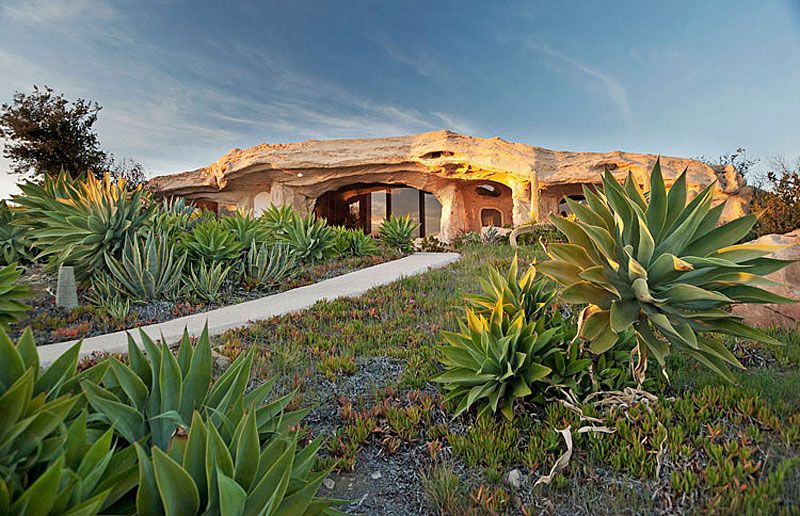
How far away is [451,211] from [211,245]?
13.5m

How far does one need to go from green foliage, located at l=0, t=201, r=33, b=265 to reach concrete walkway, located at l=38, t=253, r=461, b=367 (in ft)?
10.9

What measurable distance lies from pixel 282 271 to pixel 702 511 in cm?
606

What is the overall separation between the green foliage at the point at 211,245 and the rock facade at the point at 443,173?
10562 millimetres

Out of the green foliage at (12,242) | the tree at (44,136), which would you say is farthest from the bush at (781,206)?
the tree at (44,136)

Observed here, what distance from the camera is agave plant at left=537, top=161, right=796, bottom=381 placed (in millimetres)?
1923

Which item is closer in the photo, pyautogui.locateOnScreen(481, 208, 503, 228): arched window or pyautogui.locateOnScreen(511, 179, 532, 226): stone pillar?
pyautogui.locateOnScreen(511, 179, 532, 226): stone pillar

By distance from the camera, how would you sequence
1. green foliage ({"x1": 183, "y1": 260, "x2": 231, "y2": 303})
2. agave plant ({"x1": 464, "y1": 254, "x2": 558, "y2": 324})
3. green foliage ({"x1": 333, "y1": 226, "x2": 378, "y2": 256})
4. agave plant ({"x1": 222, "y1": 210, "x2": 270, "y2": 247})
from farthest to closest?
green foliage ({"x1": 333, "y1": 226, "x2": 378, "y2": 256}) → agave plant ({"x1": 222, "y1": 210, "x2": 270, "y2": 247}) → green foliage ({"x1": 183, "y1": 260, "x2": 231, "y2": 303}) → agave plant ({"x1": 464, "y1": 254, "x2": 558, "y2": 324})

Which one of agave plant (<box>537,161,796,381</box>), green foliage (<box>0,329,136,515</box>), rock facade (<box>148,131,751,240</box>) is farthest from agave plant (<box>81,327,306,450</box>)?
rock facade (<box>148,131,751,240</box>)

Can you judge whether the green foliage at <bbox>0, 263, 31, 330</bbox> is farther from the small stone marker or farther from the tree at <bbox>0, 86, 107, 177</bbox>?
the tree at <bbox>0, 86, 107, 177</bbox>

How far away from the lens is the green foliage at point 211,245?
20.8 ft

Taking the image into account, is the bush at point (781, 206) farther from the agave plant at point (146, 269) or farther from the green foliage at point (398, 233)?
the agave plant at point (146, 269)

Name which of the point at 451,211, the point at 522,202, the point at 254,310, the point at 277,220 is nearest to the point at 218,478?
the point at 254,310

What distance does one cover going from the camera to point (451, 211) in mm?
18609

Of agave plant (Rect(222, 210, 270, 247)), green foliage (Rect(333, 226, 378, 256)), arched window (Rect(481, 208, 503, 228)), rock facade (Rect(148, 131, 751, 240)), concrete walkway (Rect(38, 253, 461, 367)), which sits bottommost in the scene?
concrete walkway (Rect(38, 253, 461, 367))
